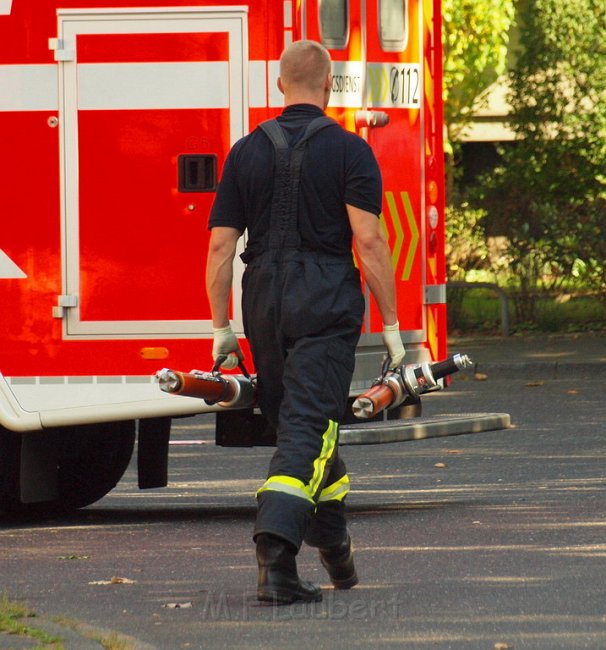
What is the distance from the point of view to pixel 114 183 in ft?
26.2

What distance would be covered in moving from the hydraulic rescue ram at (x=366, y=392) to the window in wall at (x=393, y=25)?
255 centimetres

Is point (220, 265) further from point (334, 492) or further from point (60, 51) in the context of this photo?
point (60, 51)

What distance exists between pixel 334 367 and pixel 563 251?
13.7m

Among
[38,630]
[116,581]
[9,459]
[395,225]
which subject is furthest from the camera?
[395,225]

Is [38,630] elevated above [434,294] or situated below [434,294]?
below

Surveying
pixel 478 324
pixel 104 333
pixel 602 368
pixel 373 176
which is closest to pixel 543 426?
pixel 602 368

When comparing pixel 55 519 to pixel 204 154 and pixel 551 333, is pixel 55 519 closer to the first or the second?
pixel 204 154

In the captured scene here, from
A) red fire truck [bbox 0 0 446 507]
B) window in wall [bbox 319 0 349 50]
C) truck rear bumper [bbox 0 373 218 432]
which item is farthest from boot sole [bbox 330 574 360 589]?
window in wall [bbox 319 0 349 50]

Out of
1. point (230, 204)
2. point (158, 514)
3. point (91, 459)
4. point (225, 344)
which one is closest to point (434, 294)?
point (158, 514)

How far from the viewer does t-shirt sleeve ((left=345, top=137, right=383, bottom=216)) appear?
618 centimetres

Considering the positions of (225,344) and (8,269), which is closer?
(225,344)

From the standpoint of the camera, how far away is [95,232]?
26.2 feet

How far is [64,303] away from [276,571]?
2.50 metres

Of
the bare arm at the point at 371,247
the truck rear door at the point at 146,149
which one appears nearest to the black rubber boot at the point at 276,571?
the bare arm at the point at 371,247
